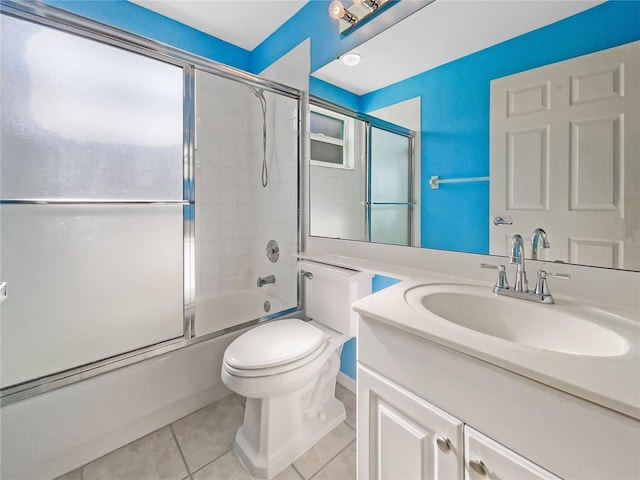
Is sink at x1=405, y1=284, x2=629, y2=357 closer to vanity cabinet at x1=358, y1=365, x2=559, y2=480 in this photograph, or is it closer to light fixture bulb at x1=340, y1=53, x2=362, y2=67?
vanity cabinet at x1=358, y1=365, x2=559, y2=480

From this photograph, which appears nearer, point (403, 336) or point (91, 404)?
point (403, 336)

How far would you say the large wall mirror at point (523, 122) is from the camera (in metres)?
0.75

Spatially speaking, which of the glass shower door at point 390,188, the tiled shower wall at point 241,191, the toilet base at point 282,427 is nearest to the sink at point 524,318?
the glass shower door at point 390,188

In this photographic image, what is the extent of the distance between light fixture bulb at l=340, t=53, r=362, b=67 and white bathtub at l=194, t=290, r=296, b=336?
146 cm

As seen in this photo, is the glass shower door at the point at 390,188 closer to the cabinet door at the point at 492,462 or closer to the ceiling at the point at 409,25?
the ceiling at the point at 409,25

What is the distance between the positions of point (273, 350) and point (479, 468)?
0.79 m

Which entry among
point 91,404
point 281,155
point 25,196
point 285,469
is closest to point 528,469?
point 285,469

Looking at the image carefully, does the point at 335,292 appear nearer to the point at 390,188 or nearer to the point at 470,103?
the point at 390,188

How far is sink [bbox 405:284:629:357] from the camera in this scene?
0.63 m

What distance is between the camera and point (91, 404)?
1.15 metres

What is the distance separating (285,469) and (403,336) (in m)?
0.95

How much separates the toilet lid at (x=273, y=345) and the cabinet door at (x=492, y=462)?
0.70 meters

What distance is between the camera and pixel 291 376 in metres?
1.09

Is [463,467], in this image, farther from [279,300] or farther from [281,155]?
[281,155]
